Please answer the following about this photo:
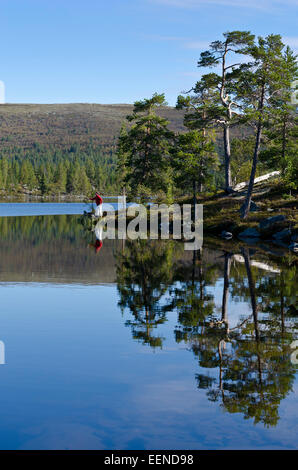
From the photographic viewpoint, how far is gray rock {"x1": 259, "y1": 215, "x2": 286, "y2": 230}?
148ft

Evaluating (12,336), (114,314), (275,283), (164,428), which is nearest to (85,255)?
(275,283)

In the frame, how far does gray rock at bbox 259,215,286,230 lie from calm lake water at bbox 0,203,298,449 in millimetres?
21365

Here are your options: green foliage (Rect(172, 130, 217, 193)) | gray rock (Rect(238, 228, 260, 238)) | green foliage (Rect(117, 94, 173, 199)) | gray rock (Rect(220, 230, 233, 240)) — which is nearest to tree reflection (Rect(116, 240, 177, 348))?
gray rock (Rect(220, 230, 233, 240))

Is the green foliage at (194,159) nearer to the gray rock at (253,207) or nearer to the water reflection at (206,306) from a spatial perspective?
the gray rock at (253,207)

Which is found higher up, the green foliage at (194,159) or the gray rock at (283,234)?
the green foliage at (194,159)

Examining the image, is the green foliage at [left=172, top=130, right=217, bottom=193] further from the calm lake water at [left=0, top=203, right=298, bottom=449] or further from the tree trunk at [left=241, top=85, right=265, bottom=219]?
the calm lake water at [left=0, top=203, right=298, bottom=449]

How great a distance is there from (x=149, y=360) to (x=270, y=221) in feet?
118

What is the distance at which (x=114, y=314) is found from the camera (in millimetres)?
16016

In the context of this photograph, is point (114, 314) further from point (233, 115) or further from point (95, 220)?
point (95, 220)

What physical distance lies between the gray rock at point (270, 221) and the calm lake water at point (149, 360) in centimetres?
2137

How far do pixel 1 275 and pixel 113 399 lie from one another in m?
16.2

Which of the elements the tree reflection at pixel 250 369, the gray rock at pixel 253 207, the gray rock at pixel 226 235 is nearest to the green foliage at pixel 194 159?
the gray rock at pixel 253 207

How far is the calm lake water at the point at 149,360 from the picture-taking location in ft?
25.8

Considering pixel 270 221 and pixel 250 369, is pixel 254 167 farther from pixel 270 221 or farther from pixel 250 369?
pixel 250 369
